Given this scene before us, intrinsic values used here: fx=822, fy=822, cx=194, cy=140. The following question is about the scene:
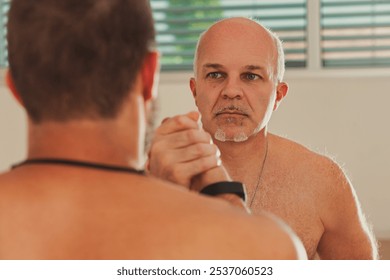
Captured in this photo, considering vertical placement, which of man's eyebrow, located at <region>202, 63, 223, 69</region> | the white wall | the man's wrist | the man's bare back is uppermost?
man's eyebrow, located at <region>202, 63, 223, 69</region>

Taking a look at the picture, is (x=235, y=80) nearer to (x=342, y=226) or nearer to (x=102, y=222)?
(x=342, y=226)

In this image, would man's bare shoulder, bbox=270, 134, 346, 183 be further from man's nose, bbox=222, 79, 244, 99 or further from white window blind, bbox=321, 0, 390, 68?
white window blind, bbox=321, 0, 390, 68

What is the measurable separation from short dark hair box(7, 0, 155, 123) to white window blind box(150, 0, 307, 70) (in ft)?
11.5

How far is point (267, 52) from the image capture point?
1764 millimetres

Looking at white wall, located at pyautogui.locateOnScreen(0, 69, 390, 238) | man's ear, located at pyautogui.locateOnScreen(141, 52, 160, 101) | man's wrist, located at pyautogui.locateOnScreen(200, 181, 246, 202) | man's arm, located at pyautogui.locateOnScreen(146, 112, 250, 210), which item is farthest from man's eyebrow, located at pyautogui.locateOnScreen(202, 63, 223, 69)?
white wall, located at pyautogui.locateOnScreen(0, 69, 390, 238)

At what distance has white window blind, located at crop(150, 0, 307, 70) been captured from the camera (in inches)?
165

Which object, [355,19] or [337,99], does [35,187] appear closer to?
[337,99]

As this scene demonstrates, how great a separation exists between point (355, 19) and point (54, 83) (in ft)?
12.0

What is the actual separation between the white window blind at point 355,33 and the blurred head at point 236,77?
2.43 m

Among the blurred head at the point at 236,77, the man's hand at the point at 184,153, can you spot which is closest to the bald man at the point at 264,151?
the blurred head at the point at 236,77

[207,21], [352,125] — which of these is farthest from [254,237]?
[207,21]

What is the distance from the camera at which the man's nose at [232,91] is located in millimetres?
1679

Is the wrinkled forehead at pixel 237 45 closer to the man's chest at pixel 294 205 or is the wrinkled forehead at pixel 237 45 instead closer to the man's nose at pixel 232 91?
the man's nose at pixel 232 91
